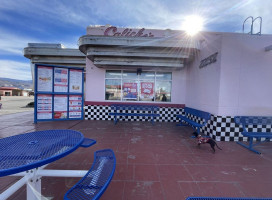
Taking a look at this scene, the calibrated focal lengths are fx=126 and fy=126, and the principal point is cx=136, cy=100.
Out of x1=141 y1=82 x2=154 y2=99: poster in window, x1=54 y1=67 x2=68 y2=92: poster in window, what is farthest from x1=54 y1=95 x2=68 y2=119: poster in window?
x1=141 y1=82 x2=154 y2=99: poster in window

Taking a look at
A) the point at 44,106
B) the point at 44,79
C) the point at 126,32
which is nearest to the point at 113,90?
the point at 126,32

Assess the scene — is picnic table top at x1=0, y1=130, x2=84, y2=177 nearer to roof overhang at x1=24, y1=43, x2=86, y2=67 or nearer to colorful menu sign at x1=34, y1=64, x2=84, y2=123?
colorful menu sign at x1=34, y1=64, x2=84, y2=123

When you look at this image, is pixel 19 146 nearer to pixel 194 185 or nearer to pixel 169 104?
pixel 194 185

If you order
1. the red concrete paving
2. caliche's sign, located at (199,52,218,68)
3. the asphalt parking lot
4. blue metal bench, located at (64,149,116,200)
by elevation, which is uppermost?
caliche's sign, located at (199,52,218,68)

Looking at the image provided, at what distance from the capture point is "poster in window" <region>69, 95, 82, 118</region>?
21.1ft

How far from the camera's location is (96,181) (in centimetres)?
149

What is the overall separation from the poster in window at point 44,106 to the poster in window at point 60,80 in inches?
22.3

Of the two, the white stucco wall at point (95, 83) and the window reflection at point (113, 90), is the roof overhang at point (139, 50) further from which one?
the window reflection at point (113, 90)

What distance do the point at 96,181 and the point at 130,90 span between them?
5.48 metres

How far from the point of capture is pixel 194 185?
2100 mm

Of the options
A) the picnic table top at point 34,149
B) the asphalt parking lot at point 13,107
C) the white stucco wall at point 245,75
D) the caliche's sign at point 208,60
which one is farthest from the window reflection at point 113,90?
the asphalt parking lot at point 13,107

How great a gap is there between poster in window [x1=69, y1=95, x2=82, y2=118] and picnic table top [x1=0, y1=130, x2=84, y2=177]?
473 centimetres

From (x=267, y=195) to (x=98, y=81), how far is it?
21.7 ft

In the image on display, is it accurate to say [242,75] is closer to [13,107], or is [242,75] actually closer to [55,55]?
[55,55]
